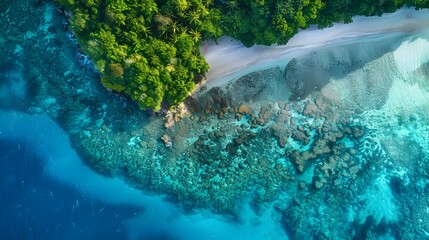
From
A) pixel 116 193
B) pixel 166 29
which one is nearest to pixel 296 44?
pixel 166 29

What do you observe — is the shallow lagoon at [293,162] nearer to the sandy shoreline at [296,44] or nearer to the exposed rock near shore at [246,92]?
the sandy shoreline at [296,44]

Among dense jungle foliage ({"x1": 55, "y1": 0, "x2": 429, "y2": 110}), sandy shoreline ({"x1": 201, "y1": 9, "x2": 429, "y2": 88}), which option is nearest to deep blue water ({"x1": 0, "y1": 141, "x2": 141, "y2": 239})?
dense jungle foliage ({"x1": 55, "y1": 0, "x2": 429, "y2": 110})

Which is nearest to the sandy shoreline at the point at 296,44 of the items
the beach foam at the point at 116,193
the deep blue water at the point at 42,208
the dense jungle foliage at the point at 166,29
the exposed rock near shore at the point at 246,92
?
the exposed rock near shore at the point at 246,92

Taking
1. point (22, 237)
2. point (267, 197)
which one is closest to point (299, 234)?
point (267, 197)

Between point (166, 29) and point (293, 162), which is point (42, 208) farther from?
point (293, 162)

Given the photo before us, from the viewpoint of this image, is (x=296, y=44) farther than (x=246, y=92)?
Yes

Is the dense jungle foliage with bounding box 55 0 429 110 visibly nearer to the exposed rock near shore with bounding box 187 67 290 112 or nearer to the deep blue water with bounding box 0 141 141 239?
the exposed rock near shore with bounding box 187 67 290 112
